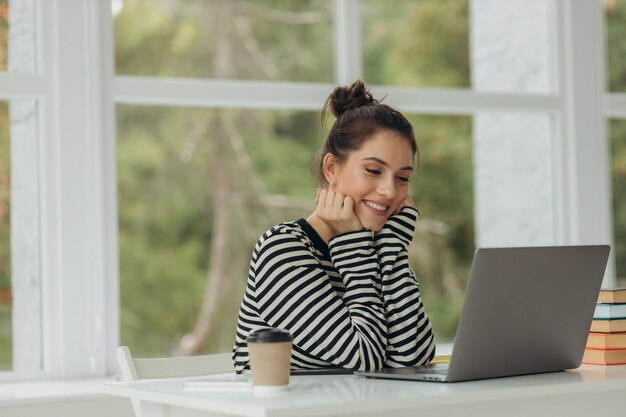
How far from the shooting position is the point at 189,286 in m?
8.35

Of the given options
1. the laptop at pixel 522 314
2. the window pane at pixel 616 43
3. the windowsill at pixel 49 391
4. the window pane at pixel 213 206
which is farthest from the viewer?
the window pane at pixel 213 206

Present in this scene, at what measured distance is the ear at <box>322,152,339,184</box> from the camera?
2.12 m

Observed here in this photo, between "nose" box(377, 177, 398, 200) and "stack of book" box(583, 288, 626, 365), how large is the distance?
45 cm

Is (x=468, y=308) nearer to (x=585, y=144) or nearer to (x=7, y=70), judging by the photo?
(x=7, y=70)

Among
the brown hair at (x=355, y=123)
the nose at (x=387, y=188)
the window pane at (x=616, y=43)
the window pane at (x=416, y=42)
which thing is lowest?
the nose at (x=387, y=188)

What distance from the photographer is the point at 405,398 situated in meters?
1.36

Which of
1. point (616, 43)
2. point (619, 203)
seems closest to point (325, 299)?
point (619, 203)

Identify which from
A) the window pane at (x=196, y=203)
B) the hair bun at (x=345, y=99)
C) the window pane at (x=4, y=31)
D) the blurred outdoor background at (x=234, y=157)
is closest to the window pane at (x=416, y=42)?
the blurred outdoor background at (x=234, y=157)

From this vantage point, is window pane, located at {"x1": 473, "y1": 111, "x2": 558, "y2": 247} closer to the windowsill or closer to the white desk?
the windowsill

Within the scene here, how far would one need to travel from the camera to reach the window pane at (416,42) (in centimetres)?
805

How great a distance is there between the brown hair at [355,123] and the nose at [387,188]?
100 millimetres

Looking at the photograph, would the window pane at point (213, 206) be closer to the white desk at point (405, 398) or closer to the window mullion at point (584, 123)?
the window mullion at point (584, 123)

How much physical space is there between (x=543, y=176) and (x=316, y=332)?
2.63 m

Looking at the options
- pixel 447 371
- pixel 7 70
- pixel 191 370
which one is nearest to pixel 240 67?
pixel 7 70
